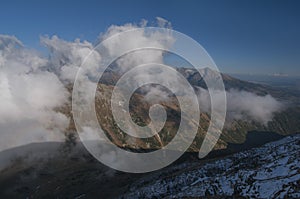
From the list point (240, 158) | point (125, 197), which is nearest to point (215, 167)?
point (240, 158)

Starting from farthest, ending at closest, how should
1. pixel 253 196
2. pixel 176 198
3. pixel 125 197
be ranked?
pixel 125 197 → pixel 176 198 → pixel 253 196

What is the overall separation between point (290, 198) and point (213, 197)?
22.1 meters

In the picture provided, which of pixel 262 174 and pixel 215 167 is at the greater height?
pixel 262 174

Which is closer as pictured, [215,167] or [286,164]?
[286,164]

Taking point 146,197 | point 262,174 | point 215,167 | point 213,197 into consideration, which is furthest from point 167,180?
point 262,174

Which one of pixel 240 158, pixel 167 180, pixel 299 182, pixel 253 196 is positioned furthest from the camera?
pixel 167 180

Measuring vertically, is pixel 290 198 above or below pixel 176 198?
above

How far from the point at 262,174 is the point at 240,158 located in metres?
36.7

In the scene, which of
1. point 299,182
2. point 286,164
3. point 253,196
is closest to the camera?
point 299,182

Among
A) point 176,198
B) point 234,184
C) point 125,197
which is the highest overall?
point 234,184

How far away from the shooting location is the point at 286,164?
66562mm

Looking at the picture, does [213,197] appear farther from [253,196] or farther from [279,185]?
[279,185]

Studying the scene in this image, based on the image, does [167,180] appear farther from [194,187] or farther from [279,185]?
[279,185]

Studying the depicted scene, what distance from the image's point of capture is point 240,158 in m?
103
